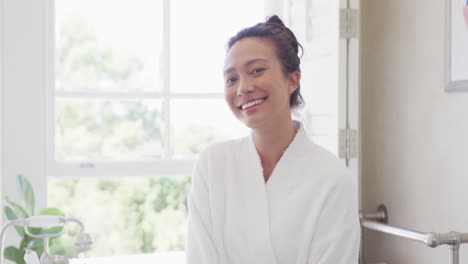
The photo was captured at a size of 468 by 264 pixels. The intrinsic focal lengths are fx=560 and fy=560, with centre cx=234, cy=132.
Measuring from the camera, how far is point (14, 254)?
197 cm

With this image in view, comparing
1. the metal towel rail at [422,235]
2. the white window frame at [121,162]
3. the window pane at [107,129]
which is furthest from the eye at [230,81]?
the window pane at [107,129]

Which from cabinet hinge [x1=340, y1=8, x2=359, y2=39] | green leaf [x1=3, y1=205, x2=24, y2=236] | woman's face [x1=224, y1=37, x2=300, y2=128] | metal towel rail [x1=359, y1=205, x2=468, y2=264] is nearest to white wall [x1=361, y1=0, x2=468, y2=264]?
metal towel rail [x1=359, y1=205, x2=468, y2=264]

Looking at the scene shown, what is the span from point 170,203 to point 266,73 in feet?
9.37

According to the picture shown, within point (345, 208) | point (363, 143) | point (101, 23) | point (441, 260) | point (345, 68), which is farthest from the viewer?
point (101, 23)

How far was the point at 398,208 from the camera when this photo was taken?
2.15 metres

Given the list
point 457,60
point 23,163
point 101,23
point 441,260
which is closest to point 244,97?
point 457,60

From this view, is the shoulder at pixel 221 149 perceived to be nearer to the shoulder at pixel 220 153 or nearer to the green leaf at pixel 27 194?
the shoulder at pixel 220 153

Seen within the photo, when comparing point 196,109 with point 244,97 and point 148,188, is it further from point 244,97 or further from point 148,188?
point 148,188

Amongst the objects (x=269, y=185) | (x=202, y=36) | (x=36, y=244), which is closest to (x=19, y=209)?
(x=36, y=244)

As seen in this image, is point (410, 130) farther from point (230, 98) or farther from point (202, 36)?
point (202, 36)

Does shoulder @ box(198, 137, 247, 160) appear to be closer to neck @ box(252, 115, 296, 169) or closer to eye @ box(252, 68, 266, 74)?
neck @ box(252, 115, 296, 169)

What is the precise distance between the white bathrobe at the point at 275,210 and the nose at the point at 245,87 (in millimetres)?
203

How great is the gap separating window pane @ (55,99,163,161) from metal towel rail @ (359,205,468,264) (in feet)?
4.41

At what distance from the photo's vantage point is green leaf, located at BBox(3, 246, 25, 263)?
1968mm
